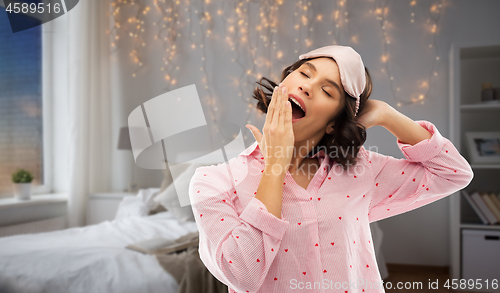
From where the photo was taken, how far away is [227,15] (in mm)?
2377

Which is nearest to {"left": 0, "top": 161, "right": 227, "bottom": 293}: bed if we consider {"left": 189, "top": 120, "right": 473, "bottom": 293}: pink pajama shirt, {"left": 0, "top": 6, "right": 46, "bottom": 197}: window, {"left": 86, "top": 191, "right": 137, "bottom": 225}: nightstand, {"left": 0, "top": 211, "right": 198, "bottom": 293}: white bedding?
{"left": 0, "top": 211, "right": 198, "bottom": 293}: white bedding

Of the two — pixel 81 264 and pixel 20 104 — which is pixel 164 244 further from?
pixel 20 104

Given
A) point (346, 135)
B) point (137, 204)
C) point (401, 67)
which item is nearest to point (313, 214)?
point (346, 135)

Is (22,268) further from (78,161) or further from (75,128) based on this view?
(75,128)

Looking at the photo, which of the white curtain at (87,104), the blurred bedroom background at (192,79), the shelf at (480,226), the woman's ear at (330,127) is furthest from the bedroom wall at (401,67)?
the woman's ear at (330,127)

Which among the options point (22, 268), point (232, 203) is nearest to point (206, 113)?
point (22, 268)

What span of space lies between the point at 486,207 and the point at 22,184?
8.58 ft

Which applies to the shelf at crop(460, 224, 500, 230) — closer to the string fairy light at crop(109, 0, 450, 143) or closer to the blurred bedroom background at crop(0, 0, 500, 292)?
the blurred bedroom background at crop(0, 0, 500, 292)

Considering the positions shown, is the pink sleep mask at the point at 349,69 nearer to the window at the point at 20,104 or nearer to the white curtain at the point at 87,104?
the window at the point at 20,104

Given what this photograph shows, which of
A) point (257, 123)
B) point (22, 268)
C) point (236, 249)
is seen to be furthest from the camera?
point (257, 123)

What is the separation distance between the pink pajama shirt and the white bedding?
0.84 m

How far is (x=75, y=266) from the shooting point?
1390mm

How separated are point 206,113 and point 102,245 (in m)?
0.92

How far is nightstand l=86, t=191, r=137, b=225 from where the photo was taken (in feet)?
5.65
